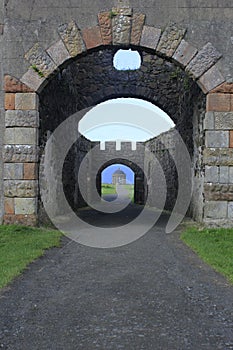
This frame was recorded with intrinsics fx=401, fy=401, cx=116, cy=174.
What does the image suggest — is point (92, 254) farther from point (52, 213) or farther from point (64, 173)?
point (64, 173)

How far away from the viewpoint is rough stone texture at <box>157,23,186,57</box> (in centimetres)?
752

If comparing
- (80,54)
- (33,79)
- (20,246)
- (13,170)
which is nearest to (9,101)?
(33,79)

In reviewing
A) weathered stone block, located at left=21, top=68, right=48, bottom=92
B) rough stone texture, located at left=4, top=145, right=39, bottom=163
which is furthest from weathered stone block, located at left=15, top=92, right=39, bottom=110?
rough stone texture, located at left=4, top=145, right=39, bottom=163

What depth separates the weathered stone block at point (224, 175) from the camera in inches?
293

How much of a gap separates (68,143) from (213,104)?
6015 millimetres

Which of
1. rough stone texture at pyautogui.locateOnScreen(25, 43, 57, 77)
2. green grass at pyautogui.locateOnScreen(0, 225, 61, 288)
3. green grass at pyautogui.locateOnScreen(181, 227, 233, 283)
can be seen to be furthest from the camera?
rough stone texture at pyautogui.locateOnScreen(25, 43, 57, 77)

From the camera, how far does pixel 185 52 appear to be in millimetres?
7547

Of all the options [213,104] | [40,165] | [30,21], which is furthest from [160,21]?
[40,165]

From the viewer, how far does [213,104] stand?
296 inches

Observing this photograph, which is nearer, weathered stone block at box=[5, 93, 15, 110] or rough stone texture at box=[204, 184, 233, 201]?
rough stone texture at box=[204, 184, 233, 201]

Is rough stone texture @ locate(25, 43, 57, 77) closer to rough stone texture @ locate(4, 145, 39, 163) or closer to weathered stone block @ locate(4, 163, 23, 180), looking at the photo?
rough stone texture @ locate(4, 145, 39, 163)

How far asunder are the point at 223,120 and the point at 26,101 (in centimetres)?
371

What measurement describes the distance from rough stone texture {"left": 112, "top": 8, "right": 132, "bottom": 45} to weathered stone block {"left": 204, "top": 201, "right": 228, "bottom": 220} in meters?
3.43

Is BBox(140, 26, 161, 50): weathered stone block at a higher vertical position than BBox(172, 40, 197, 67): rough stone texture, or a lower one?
higher
